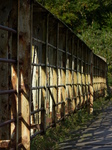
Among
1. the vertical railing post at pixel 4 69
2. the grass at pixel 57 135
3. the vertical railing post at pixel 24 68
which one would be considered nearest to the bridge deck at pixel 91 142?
the grass at pixel 57 135

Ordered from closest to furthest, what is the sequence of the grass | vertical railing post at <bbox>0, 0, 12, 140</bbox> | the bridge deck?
vertical railing post at <bbox>0, 0, 12, 140</bbox>, the bridge deck, the grass

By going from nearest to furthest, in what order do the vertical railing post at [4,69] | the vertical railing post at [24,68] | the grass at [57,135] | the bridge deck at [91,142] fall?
the vertical railing post at [4,69], the vertical railing post at [24,68], the bridge deck at [91,142], the grass at [57,135]

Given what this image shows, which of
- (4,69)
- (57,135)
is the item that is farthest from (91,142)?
(4,69)

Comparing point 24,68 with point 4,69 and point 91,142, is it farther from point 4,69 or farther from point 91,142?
point 91,142

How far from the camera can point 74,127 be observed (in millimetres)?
12781

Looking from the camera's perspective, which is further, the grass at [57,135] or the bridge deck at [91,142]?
the grass at [57,135]

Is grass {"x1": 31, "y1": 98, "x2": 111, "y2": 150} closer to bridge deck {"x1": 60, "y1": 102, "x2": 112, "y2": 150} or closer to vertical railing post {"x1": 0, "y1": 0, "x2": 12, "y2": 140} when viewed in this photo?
bridge deck {"x1": 60, "y1": 102, "x2": 112, "y2": 150}

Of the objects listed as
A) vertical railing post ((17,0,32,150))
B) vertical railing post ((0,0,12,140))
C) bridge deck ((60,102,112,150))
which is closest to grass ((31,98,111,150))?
bridge deck ((60,102,112,150))

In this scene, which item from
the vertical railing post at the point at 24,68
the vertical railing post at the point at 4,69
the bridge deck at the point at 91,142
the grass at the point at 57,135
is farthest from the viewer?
the grass at the point at 57,135

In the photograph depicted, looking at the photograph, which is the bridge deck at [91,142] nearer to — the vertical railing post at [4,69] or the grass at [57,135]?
the grass at [57,135]

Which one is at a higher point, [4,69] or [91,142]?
[4,69]

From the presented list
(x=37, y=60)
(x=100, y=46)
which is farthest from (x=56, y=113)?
(x=100, y=46)

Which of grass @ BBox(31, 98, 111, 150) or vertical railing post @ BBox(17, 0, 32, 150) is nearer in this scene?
vertical railing post @ BBox(17, 0, 32, 150)

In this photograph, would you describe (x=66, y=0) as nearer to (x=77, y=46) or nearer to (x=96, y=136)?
(x=77, y=46)
